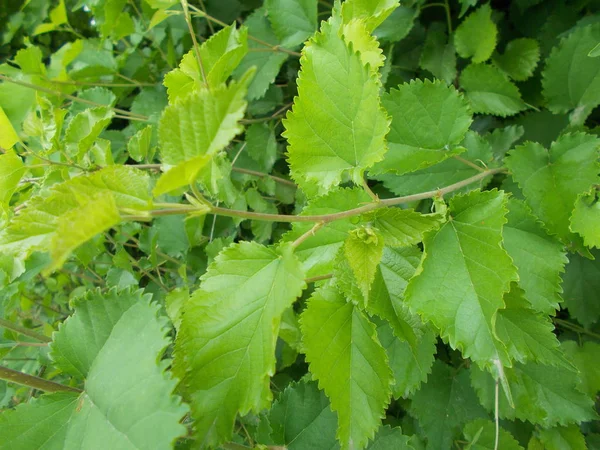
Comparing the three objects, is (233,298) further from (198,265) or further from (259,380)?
(198,265)

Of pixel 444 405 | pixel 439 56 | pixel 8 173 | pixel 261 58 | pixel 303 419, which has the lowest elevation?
pixel 444 405

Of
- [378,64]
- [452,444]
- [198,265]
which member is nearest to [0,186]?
[198,265]

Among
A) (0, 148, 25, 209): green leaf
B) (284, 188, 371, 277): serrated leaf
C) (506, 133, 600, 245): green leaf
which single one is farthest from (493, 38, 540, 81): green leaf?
(0, 148, 25, 209): green leaf

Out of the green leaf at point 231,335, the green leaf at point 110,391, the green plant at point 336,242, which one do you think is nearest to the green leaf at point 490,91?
the green plant at point 336,242

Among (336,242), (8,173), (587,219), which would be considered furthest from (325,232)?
(8,173)

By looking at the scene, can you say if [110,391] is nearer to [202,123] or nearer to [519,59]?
[202,123]
